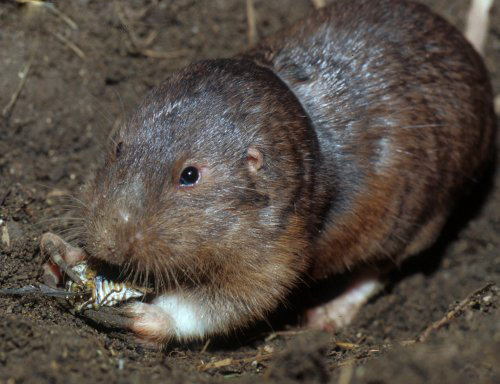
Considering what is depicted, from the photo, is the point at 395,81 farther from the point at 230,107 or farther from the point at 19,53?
the point at 19,53

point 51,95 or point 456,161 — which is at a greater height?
point 51,95

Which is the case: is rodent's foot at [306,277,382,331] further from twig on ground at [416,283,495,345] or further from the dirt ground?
twig on ground at [416,283,495,345]

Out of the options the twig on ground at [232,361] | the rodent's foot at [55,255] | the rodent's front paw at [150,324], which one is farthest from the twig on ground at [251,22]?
the twig on ground at [232,361]

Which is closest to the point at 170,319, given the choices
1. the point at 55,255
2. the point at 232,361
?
the point at 232,361

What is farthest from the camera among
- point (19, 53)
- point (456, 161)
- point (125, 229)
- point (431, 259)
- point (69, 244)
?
point (431, 259)

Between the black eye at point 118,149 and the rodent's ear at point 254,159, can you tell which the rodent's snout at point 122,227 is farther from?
the rodent's ear at point 254,159

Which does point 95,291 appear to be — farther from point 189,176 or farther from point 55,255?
point 189,176

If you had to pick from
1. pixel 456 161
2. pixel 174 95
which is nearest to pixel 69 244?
pixel 174 95
